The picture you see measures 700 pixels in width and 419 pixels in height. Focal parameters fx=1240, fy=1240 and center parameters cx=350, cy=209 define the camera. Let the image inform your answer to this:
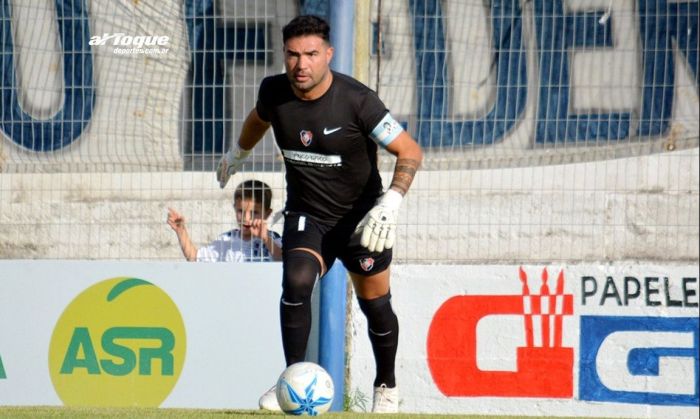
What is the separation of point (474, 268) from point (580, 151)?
3.70 ft

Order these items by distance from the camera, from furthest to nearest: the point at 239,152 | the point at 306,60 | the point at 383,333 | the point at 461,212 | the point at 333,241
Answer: the point at 461,212
the point at 239,152
the point at 383,333
the point at 333,241
the point at 306,60

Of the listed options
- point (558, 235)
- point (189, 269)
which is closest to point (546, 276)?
point (558, 235)

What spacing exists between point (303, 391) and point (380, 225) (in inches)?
37.1

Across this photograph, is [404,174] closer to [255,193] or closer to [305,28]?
[305,28]

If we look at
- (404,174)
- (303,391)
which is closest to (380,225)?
(404,174)

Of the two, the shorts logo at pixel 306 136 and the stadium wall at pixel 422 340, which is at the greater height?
the shorts logo at pixel 306 136

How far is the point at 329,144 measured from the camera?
6.63 metres

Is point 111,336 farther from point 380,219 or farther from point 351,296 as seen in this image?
point 380,219

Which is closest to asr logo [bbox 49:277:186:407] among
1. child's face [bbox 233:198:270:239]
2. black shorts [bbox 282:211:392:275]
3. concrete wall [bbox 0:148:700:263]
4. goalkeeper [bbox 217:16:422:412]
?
concrete wall [bbox 0:148:700:263]

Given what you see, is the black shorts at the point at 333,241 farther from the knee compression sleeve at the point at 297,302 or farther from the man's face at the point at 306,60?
the man's face at the point at 306,60

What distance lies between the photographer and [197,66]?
910 cm

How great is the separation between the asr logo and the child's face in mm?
808

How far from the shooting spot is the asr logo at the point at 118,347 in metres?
8.87

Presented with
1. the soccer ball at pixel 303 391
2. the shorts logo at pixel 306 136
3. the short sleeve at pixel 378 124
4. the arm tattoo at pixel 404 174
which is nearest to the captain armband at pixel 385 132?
the short sleeve at pixel 378 124
